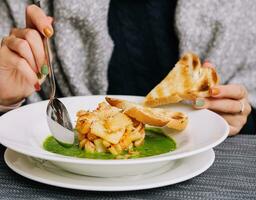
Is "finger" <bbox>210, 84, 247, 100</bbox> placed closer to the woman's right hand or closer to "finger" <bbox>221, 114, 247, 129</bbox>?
"finger" <bbox>221, 114, 247, 129</bbox>

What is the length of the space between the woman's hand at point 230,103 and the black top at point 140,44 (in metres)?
0.38

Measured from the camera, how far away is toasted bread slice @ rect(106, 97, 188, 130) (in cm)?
94

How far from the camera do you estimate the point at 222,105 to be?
124 centimetres

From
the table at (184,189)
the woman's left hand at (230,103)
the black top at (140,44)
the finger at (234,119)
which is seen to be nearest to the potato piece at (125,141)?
the table at (184,189)

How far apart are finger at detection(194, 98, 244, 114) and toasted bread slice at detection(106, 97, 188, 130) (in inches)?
4.9

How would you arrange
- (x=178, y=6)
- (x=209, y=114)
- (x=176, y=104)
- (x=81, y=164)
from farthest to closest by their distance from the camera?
(x=178, y=6)
(x=176, y=104)
(x=209, y=114)
(x=81, y=164)

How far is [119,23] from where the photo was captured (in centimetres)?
164

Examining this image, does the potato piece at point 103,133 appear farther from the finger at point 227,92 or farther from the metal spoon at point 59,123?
the finger at point 227,92

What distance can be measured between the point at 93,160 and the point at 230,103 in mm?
596

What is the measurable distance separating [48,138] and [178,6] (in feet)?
2.46

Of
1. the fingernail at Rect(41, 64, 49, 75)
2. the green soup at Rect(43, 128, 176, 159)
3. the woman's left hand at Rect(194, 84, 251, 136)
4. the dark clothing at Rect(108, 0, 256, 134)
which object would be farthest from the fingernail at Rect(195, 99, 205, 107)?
the dark clothing at Rect(108, 0, 256, 134)

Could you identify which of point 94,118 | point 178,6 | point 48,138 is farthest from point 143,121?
point 178,6

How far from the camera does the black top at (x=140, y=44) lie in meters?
1.62

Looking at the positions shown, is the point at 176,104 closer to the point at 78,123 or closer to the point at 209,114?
the point at 209,114
